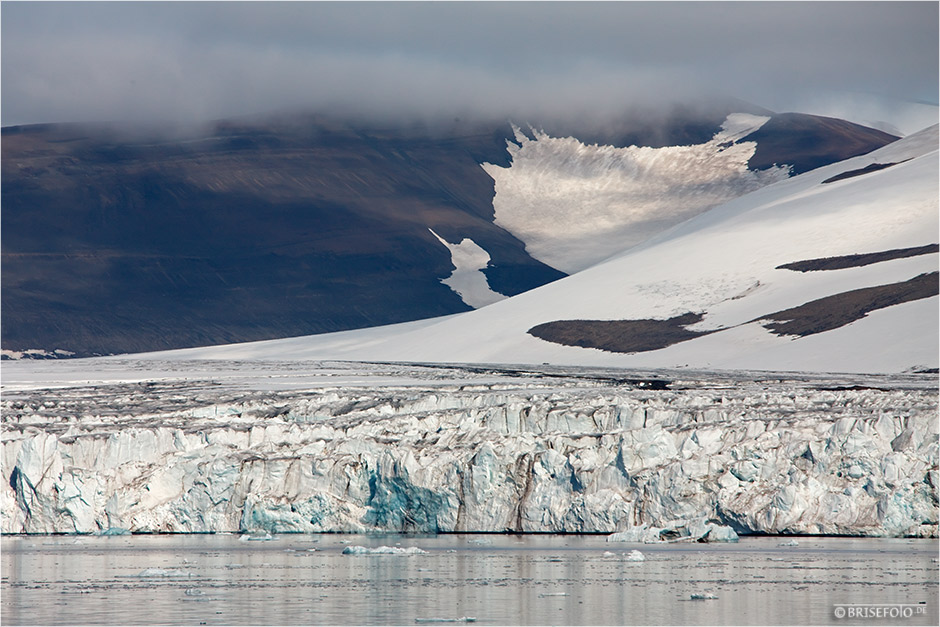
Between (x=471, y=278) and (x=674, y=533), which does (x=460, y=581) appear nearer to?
(x=674, y=533)

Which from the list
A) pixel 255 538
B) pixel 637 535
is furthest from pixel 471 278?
pixel 255 538

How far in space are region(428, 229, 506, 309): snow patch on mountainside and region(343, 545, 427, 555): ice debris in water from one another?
508 ft

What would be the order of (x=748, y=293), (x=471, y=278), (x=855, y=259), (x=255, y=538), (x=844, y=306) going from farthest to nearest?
(x=471, y=278)
(x=748, y=293)
(x=855, y=259)
(x=844, y=306)
(x=255, y=538)

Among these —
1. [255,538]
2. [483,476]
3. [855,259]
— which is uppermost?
[855,259]

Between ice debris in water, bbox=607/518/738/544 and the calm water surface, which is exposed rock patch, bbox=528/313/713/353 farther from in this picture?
the calm water surface

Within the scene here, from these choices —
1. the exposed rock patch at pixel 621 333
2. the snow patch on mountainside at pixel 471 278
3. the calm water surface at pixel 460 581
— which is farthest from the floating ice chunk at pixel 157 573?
the snow patch on mountainside at pixel 471 278

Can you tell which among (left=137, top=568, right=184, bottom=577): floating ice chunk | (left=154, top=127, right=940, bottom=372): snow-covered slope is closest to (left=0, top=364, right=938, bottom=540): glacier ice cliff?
(left=137, top=568, right=184, bottom=577): floating ice chunk

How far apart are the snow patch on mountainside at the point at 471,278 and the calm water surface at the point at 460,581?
154 meters

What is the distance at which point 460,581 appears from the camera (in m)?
27.7

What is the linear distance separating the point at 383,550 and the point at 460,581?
4423 millimetres

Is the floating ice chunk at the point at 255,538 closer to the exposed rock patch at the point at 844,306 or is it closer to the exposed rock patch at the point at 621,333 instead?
the exposed rock patch at the point at 844,306

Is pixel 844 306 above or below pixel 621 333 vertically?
above

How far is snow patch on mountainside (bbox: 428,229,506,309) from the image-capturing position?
19025 cm

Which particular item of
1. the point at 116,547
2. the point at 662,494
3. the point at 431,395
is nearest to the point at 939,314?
the point at 431,395
